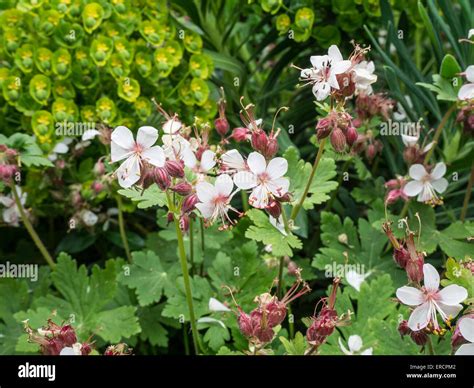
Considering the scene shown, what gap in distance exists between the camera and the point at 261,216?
113 centimetres

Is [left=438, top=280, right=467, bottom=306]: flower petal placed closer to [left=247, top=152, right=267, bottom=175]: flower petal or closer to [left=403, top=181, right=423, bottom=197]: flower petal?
[left=247, top=152, right=267, bottom=175]: flower petal

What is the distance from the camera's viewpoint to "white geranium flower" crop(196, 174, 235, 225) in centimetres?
98

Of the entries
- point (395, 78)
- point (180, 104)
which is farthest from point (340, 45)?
point (180, 104)

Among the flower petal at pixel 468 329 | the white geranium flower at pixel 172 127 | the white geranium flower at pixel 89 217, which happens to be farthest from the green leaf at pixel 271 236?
the white geranium flower at pixel 89 217

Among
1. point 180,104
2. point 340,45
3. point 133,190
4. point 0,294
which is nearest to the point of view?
point 133,190

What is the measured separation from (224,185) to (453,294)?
1.06 ft

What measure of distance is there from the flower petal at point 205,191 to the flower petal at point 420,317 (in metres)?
0.30

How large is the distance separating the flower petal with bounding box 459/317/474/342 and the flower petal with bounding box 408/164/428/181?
1.59 feet

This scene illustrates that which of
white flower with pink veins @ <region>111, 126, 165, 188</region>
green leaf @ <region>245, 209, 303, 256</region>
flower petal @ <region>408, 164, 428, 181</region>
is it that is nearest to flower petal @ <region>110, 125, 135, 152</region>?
white flower with pink veins @ <region>111, 126, 165, 188</region>

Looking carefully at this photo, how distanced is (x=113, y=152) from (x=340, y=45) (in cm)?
84

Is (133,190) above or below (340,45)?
below
